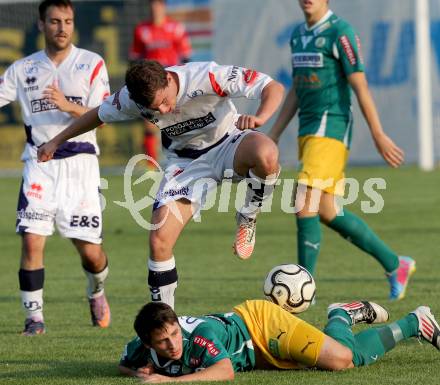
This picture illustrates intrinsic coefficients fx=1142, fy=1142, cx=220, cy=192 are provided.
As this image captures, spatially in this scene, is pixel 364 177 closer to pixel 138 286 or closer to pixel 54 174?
pixel 138 286

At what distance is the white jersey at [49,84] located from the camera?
27.6 feet

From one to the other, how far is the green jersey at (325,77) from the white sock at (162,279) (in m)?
2.47

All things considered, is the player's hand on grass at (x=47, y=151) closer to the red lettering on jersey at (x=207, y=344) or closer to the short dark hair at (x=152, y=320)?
the short dark hair at (x=152, y=320)

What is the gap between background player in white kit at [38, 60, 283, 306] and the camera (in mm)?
6984

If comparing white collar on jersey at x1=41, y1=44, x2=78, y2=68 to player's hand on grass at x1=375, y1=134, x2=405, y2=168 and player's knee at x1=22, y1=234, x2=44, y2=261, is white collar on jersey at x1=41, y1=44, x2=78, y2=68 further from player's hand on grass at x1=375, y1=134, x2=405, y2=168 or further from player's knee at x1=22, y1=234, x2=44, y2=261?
player's hand on grass at x1=375, y1=134, x2=405, y2=168

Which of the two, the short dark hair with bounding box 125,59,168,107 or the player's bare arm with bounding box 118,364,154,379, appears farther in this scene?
the short dark hair with bounding box 125,59,168,107

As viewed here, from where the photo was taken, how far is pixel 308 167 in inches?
352

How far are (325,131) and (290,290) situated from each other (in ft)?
7.90

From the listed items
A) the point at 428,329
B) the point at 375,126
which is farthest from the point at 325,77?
the point at 428,329

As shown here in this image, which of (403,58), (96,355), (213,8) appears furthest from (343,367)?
(213,8)

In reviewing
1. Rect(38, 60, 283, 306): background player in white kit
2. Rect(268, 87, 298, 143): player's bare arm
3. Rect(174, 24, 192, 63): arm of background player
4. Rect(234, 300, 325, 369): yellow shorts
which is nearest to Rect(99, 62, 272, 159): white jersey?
Rect(38, 60, 283, 306): background player in white kit

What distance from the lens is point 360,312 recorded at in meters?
6.71

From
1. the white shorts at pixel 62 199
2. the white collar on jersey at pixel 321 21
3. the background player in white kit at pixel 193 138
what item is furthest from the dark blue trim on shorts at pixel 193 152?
the white collar on jersey at pixel 321 21

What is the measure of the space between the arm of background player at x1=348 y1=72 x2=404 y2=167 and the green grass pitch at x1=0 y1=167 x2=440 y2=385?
113cm
